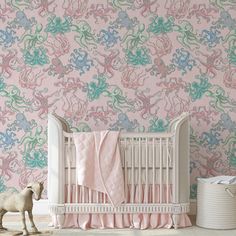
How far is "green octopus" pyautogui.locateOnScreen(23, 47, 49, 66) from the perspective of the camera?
437cm

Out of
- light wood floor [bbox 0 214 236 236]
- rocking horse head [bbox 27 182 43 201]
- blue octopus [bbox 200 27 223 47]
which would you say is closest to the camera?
rocking horse head [bbox 27 182 43 201]

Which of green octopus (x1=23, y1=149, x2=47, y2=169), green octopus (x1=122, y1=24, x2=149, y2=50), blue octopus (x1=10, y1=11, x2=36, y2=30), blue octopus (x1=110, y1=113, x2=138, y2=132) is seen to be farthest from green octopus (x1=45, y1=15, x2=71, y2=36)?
green octopus (x1=23, y1=149, x2=47, y2=169)

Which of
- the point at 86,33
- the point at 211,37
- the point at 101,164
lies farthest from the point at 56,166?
the point at 211,37

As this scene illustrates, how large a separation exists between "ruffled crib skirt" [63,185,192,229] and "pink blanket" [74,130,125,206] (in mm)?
70

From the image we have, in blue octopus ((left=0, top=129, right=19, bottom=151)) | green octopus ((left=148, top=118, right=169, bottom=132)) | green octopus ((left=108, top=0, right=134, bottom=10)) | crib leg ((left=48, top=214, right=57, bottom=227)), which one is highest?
green octopus ((left=108, top=0, right=134, bottom=10))

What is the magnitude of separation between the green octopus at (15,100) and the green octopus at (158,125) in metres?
0.90

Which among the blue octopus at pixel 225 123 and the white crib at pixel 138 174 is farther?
the blue octopus at pixel 225 123

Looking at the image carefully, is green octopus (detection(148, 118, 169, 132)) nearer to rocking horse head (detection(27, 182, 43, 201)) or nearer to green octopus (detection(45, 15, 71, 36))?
green octopus (detection(45, 15, 71, 36))

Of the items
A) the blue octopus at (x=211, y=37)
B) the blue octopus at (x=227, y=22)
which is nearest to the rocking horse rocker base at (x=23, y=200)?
the blue octopus at (x=211, y=37)

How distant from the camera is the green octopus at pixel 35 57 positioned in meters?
4.37

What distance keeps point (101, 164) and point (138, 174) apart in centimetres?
25

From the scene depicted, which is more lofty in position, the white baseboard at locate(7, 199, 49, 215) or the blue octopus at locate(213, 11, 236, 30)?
the blue octopus at locate(213, 11, 236, 30)

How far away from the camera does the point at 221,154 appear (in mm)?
4355

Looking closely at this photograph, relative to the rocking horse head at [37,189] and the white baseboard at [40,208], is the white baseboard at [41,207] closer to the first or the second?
the white baseboard at [40,208]
